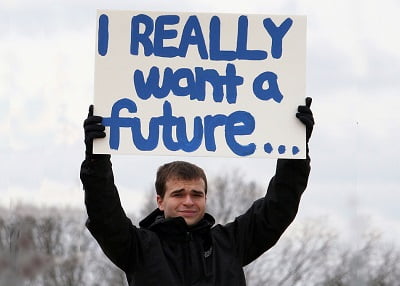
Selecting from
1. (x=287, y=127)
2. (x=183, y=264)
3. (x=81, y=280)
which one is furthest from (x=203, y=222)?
(x=81, y=280)

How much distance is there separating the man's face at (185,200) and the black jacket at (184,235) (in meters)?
0.04

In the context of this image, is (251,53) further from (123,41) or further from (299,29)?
(123,41)

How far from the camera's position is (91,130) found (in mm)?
3818

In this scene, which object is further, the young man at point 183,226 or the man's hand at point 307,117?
the man's hand at point 307,117

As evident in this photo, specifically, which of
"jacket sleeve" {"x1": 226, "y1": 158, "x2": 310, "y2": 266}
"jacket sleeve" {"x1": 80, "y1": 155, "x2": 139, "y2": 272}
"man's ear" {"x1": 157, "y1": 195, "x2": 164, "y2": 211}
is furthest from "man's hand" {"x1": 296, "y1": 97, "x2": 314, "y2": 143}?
"jacket sleeve" {"x1": 80, "y1": 155, "x2": 139, "y2": 272}

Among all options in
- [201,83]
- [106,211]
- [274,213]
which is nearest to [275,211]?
[274,213]

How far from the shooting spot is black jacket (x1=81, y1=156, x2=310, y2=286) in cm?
377

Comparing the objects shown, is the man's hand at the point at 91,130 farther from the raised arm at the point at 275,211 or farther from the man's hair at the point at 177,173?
the raised arm at the point at 275,211

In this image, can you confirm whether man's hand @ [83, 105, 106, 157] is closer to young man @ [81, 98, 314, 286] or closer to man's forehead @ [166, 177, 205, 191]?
young man @ [81, 98, 314, 286]

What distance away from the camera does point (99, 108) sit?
154 inches

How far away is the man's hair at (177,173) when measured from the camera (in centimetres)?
391

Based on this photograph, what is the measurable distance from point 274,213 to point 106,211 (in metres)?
0.63

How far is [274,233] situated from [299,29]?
2.48ft

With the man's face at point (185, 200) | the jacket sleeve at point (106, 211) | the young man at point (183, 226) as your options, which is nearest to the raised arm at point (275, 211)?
the young man at point (183, 226)
